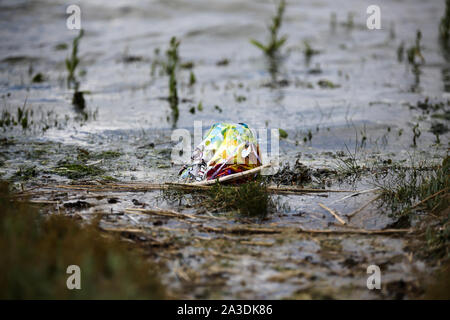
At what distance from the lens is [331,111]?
9281 mm

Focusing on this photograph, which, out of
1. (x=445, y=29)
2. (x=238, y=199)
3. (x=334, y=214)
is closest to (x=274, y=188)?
(x=238, y=199)

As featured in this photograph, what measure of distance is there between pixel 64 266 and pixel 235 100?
24.6ft

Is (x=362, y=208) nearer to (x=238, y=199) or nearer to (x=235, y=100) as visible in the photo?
(x=238, y=199)

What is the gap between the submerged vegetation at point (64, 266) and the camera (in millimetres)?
2818

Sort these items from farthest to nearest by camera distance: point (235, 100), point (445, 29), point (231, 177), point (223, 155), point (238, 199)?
point (445, 29) → point (235, 100) → point (223, 155) → point (231, 177) → point (238, 199)

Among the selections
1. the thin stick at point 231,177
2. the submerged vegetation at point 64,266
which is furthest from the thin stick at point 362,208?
the submerged vegetation at point 64,266

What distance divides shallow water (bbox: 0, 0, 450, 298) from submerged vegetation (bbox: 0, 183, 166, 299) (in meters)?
0.44

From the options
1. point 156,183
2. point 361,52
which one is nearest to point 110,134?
Result: point 156,183

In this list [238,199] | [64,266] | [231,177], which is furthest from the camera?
[231,177]

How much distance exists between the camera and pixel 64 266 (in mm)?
2941

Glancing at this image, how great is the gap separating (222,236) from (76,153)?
3574 mm

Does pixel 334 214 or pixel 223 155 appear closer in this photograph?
pixel 334 214

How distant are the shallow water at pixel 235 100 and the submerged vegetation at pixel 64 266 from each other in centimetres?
44

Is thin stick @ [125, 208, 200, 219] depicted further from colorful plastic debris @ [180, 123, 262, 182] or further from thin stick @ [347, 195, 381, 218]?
thin stick @ [347, 195, 381, 218]
